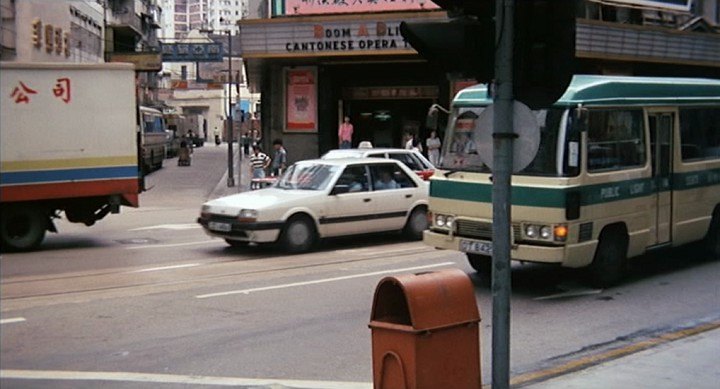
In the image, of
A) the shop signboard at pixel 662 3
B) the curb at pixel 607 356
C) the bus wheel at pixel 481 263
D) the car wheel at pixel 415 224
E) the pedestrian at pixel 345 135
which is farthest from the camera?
the pedestrian at pixel 345 135

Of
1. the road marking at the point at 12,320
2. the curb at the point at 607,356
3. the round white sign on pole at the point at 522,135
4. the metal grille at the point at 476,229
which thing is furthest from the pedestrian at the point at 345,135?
the round white sign on pole at the point at 522,135

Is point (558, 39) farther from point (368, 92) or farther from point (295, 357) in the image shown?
point (368, 92)

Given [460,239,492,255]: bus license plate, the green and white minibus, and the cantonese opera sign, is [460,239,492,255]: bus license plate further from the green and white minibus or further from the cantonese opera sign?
the cantonese opera sign

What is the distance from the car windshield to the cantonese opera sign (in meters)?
13.8

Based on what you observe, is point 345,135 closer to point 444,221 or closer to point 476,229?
point 444,221

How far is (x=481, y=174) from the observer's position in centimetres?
1088

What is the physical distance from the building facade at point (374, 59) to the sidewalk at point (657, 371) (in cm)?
1856

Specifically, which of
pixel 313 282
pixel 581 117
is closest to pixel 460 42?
pixel 581 117

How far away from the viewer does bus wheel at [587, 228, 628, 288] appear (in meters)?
10.9

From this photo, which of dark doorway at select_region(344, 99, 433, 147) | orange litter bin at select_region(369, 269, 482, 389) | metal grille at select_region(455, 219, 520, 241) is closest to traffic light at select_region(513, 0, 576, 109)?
orange litter bin at select_region(369, 269, 482, 389)

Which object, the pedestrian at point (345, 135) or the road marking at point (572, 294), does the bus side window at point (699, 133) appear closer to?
the road marking at point (572, 294)

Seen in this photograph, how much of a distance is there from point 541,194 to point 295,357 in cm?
378

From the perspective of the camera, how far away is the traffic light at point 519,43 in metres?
5.48

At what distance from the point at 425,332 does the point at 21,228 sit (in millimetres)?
11040
